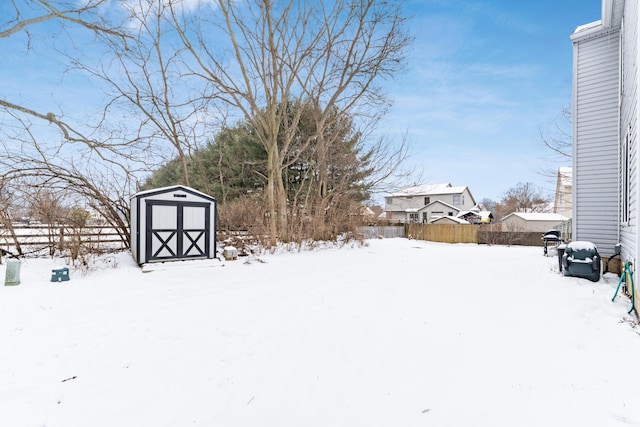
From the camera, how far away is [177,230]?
7.55 m

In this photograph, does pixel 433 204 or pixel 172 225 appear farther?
pixel 433 204

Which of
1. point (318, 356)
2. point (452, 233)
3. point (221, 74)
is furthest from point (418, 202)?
point (318, 356)

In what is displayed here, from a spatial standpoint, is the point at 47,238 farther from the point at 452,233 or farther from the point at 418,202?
the point at 418,202

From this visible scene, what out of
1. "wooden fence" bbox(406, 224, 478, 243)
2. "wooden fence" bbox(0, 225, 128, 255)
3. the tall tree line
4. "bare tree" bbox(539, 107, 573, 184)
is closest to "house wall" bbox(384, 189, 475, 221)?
"wooden fence" bbox(406, 224, 478, 243)

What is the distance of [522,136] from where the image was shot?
47.3 feet

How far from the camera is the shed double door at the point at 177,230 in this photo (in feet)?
23.6

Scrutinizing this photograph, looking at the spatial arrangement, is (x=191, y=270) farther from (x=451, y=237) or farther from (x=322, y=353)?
(x=451, y=237)

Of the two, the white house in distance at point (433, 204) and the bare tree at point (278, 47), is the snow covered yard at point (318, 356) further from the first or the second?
the white house in distance at point (433, 204)

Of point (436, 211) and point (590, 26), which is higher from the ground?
point (590, 26)

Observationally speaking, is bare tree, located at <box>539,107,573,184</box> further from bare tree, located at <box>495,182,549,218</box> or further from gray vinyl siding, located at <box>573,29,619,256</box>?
bare tree, located at <box>495,182,549,218</box>

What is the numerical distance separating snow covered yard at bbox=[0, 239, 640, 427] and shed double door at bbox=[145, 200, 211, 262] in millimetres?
2015

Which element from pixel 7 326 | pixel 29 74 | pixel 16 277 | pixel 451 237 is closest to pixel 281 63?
pixel 29 74

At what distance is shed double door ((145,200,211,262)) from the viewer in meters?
7.19

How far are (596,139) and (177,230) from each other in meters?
→ 9.47
